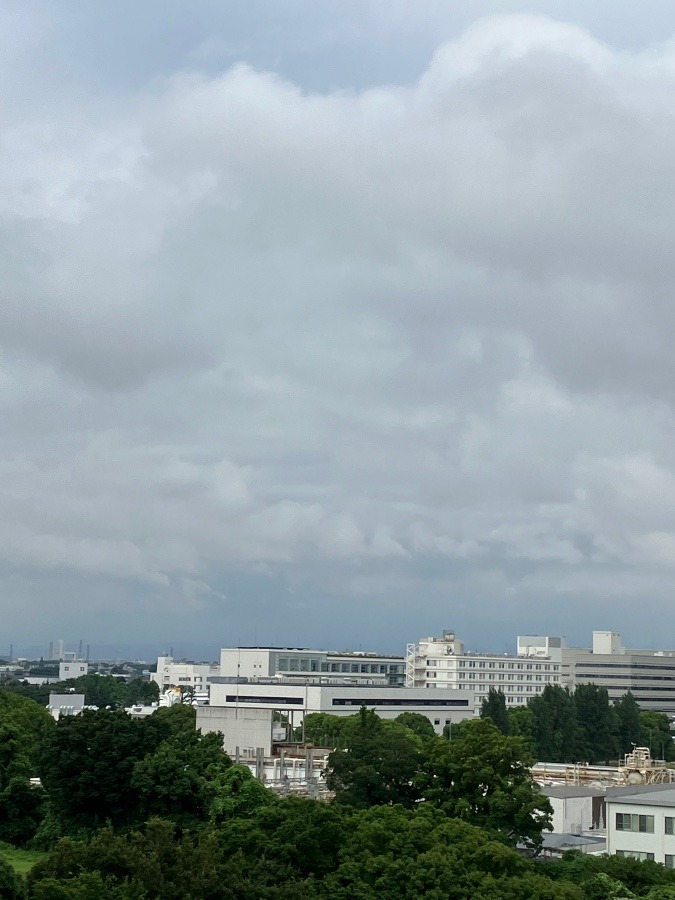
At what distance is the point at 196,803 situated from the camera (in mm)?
42469

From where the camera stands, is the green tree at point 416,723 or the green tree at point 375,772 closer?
the green tree at point 375,772

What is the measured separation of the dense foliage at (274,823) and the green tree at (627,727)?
56.2 m

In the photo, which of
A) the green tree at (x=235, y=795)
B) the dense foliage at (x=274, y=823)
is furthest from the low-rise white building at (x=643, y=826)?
the green tree at (x=235, y=795)

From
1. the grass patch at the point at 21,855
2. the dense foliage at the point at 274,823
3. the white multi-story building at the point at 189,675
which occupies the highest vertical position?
the white multi-story building at the point at 189,675

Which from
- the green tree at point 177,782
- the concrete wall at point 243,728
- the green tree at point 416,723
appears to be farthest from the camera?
the green tree at point 416,723

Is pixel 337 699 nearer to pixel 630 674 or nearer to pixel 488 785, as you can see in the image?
pixel 630 674

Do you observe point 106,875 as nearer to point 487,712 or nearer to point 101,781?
point 101,781

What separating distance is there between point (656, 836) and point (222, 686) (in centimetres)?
7107

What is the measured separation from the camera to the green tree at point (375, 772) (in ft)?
142

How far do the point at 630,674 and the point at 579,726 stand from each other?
58.8 m

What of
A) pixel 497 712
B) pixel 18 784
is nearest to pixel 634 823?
pixel 18 784

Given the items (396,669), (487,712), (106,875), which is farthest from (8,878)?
(396,669)

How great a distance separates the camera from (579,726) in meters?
95.4

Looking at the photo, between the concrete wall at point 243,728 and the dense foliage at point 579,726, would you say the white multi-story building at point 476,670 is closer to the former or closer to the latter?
the dense foliage at point 579,726
